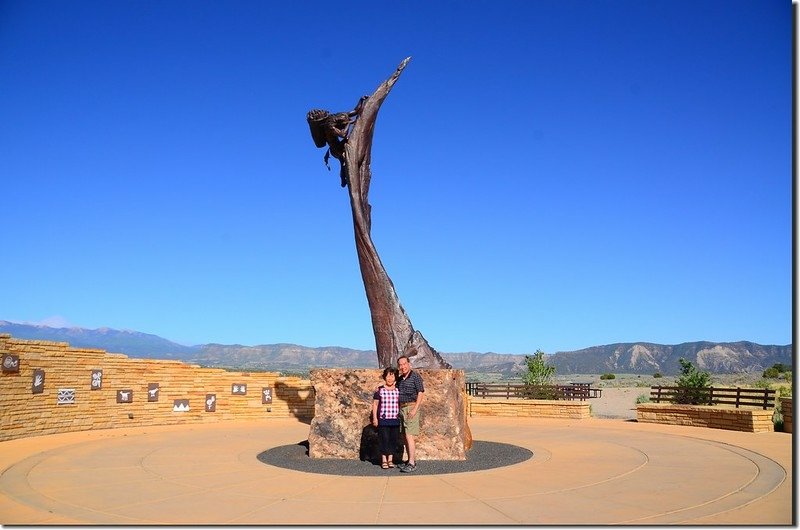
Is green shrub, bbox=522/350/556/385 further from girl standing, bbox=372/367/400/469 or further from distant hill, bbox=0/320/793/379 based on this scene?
distant hill, bbox=0/320/793/379

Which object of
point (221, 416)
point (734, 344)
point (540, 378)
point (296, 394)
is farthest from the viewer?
point (734, 344)

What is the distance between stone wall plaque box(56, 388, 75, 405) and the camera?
1502 centimetres

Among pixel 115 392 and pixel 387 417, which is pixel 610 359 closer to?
pixel 115 392

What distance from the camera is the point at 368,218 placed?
12.6m

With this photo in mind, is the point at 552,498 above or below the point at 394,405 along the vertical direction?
below

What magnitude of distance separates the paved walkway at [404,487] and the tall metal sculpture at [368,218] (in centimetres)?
264

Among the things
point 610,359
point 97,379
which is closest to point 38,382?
point 97,379

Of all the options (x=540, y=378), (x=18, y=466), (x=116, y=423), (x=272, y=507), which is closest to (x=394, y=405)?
(x=272, y=507)

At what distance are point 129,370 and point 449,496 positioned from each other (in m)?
11.2

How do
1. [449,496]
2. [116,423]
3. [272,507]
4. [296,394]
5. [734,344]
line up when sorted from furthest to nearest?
1. [734,344]
2. [296,394]
3. [116,423]
4. [449,496]
5. [272,507]

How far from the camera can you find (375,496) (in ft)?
25.2

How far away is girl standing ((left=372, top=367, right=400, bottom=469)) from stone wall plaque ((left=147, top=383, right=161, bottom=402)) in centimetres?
911

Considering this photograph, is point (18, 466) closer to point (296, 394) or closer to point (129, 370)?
point (129, 370)

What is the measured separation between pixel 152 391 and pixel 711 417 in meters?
12.9
